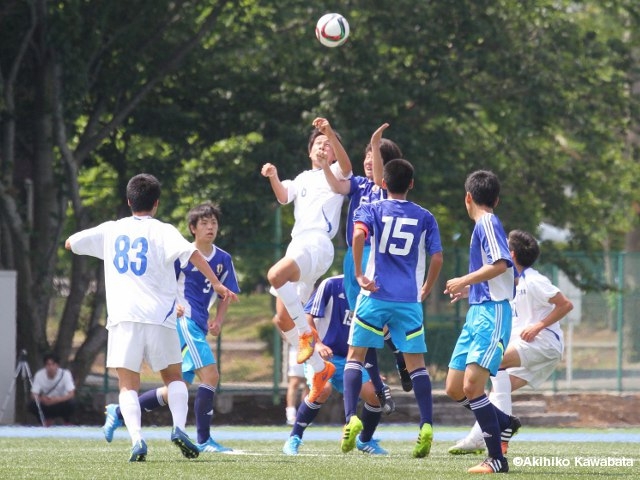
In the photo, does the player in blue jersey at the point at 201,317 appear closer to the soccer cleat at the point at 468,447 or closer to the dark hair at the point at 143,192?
the dark hair at the point at 143,192

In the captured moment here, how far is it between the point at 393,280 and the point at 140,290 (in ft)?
5.87

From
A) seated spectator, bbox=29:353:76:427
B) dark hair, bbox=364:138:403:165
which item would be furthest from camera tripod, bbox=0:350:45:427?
dark hair, bbox=364:138:403:165

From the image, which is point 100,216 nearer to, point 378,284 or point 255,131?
point 255,131

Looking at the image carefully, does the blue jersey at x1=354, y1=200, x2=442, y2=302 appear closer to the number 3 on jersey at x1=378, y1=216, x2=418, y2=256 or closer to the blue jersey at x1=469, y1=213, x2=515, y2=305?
the number 3 on jersey at x1=378, y1=216, x2=418, y2=256

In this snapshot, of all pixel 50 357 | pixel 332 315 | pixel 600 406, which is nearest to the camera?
pixel 332 315

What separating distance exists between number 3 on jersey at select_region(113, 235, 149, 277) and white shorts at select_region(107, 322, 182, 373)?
1.20 ft

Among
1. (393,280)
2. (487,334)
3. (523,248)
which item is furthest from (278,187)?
(487,334)

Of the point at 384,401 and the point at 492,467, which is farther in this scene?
the point at 384,401

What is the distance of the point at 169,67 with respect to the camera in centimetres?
1955

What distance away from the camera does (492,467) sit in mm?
8359

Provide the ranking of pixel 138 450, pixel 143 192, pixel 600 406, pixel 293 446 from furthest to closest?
1. pixel 600 406
2. pixel 293 446
3. pixel 143 192
4. pixel 138 450

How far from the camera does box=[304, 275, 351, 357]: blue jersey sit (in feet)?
36.8

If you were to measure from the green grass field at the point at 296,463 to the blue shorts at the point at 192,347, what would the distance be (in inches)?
27.9

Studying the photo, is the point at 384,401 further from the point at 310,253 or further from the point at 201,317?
the point at 201,317
